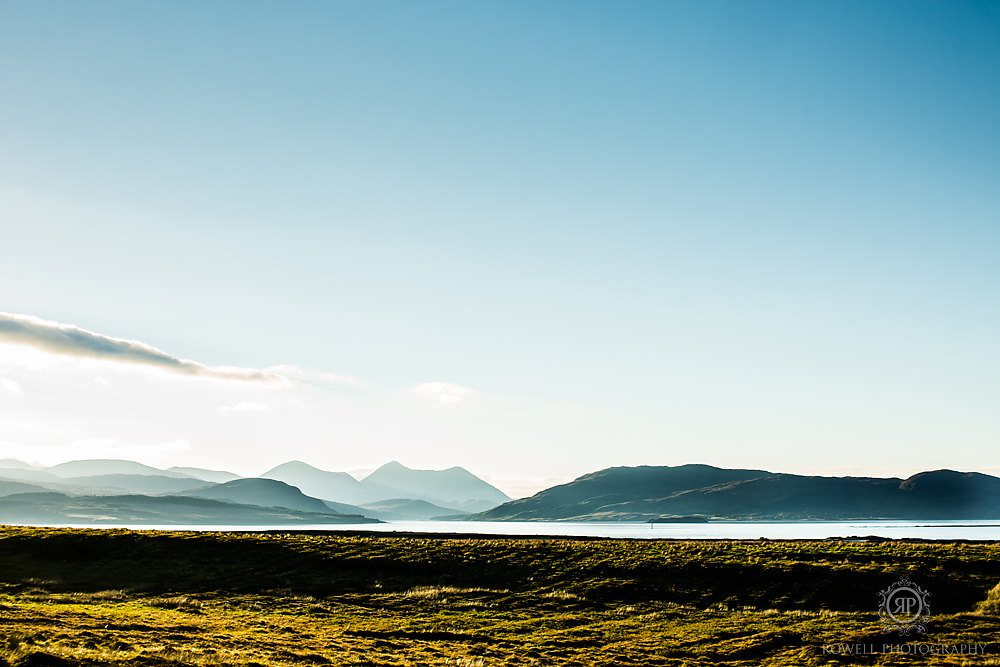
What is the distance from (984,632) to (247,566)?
57861 mm

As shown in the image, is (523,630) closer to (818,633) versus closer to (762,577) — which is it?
(818,633)

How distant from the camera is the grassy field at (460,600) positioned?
109 feet

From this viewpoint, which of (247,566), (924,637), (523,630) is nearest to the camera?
(924,637)

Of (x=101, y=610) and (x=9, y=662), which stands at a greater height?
(x=9, y=662)

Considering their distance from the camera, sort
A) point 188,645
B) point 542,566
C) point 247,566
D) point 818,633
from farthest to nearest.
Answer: point 247,566, point 542,566, point 818,633, point 188,645

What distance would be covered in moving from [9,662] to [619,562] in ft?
154

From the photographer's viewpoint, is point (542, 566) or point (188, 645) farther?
point (542, 566)

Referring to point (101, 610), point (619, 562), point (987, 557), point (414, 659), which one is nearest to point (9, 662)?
point (414, 659)

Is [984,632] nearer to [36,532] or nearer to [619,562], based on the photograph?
[619,562]

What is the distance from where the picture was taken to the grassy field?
109 feet

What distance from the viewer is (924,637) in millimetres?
34906

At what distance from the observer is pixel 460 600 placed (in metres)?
51.6

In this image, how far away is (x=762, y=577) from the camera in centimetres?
5359

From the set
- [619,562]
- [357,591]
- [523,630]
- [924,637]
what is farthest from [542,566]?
[924,637]
